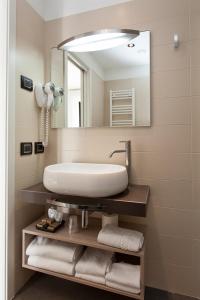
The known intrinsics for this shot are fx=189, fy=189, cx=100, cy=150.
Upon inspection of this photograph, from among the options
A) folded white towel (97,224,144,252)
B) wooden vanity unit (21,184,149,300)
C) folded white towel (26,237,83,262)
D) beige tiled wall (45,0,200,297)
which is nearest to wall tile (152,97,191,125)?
beige tiled wall (45,0,200,297)

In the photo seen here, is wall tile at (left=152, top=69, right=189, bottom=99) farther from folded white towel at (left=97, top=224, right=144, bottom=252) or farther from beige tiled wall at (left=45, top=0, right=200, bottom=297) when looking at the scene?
folded white towel at (left=97, top=224, right=144, bottom=252)

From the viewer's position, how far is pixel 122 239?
106 centimetres

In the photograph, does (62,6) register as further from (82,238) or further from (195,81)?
(82,238)

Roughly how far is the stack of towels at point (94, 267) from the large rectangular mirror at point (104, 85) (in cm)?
90

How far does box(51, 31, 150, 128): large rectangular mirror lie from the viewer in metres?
1.35

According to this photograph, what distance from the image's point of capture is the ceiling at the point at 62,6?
1452mm

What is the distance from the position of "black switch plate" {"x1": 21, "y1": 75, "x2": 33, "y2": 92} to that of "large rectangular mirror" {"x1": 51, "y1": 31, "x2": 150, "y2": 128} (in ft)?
0.76

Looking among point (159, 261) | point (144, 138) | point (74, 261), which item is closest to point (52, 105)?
point (144, 138)

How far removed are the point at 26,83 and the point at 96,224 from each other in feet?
3.71

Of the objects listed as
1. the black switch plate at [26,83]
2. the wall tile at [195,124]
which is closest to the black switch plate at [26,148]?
the black switch plate at [26,83]

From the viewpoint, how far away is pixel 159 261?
1.35 meters

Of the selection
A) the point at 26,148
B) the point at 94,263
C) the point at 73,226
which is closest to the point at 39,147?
the point at 26,148

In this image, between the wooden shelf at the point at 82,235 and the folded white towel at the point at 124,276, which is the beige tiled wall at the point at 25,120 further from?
the folded white towel at the point at 124,276

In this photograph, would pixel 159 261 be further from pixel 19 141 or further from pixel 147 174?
pixel 19 141
